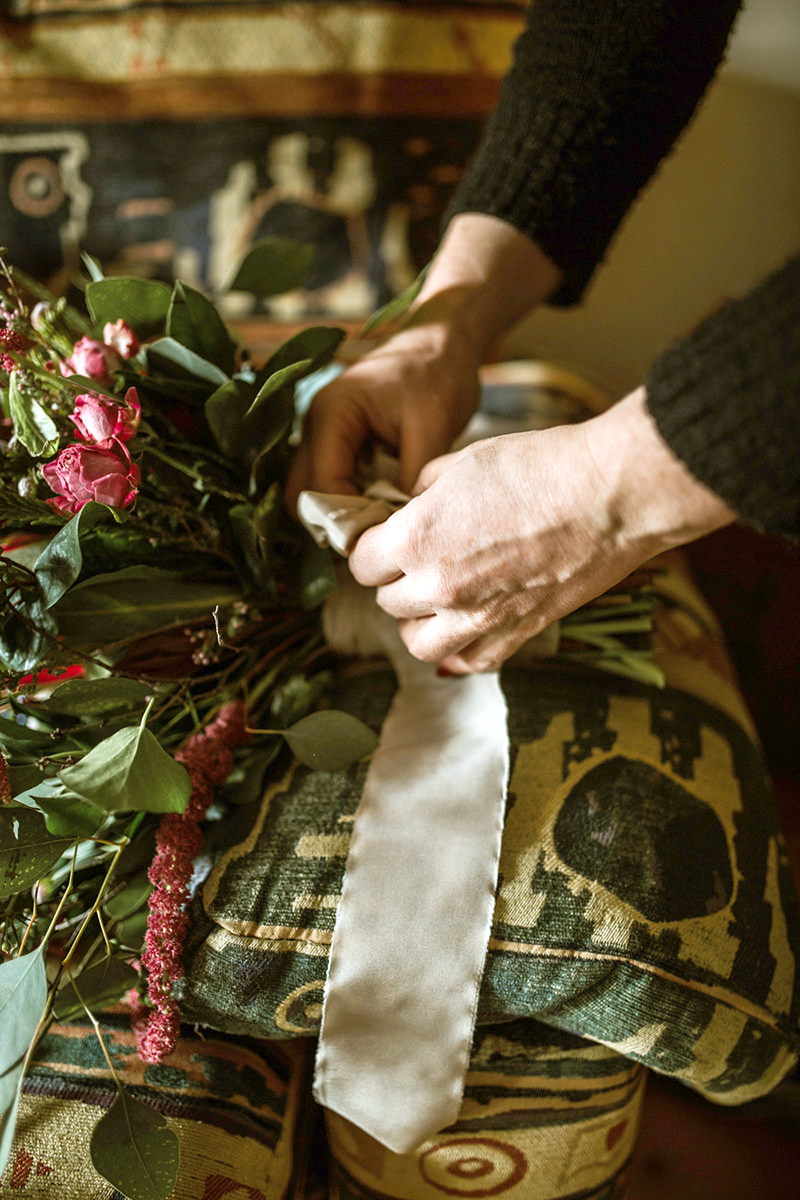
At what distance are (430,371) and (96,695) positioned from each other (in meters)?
0.34

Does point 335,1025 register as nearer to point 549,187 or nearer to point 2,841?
point 2,841

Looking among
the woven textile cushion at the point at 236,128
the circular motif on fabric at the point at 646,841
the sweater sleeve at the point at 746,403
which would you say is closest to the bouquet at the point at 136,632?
the circular motif on fabric at the point at 646,841

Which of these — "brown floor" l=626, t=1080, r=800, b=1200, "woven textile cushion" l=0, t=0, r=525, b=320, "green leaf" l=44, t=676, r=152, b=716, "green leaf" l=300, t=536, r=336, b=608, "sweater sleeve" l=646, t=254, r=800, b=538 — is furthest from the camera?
"woven textile cushion" l=0, t=0, r=525, b=320

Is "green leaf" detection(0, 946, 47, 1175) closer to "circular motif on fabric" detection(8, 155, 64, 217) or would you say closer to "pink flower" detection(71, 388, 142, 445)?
"pink flower" detection(71, 388, 142, 445)

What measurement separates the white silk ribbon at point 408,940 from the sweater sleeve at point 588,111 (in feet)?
1.13

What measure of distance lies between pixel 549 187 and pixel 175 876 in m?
0.59

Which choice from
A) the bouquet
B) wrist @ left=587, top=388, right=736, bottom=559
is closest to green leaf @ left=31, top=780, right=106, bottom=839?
the bouquet

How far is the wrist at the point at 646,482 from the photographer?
0.33 m

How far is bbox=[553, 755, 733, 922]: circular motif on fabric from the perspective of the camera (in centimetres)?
43

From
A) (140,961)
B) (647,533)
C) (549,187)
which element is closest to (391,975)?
(140,961)

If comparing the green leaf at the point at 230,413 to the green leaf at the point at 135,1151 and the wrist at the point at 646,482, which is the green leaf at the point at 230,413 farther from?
the green leaf at the point at 135,1151

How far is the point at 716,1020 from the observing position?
1.36 ft

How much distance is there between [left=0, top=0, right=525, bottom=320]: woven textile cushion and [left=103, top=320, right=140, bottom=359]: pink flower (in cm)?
72

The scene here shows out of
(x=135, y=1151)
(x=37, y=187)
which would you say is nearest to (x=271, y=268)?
(x=135, y=1151)
